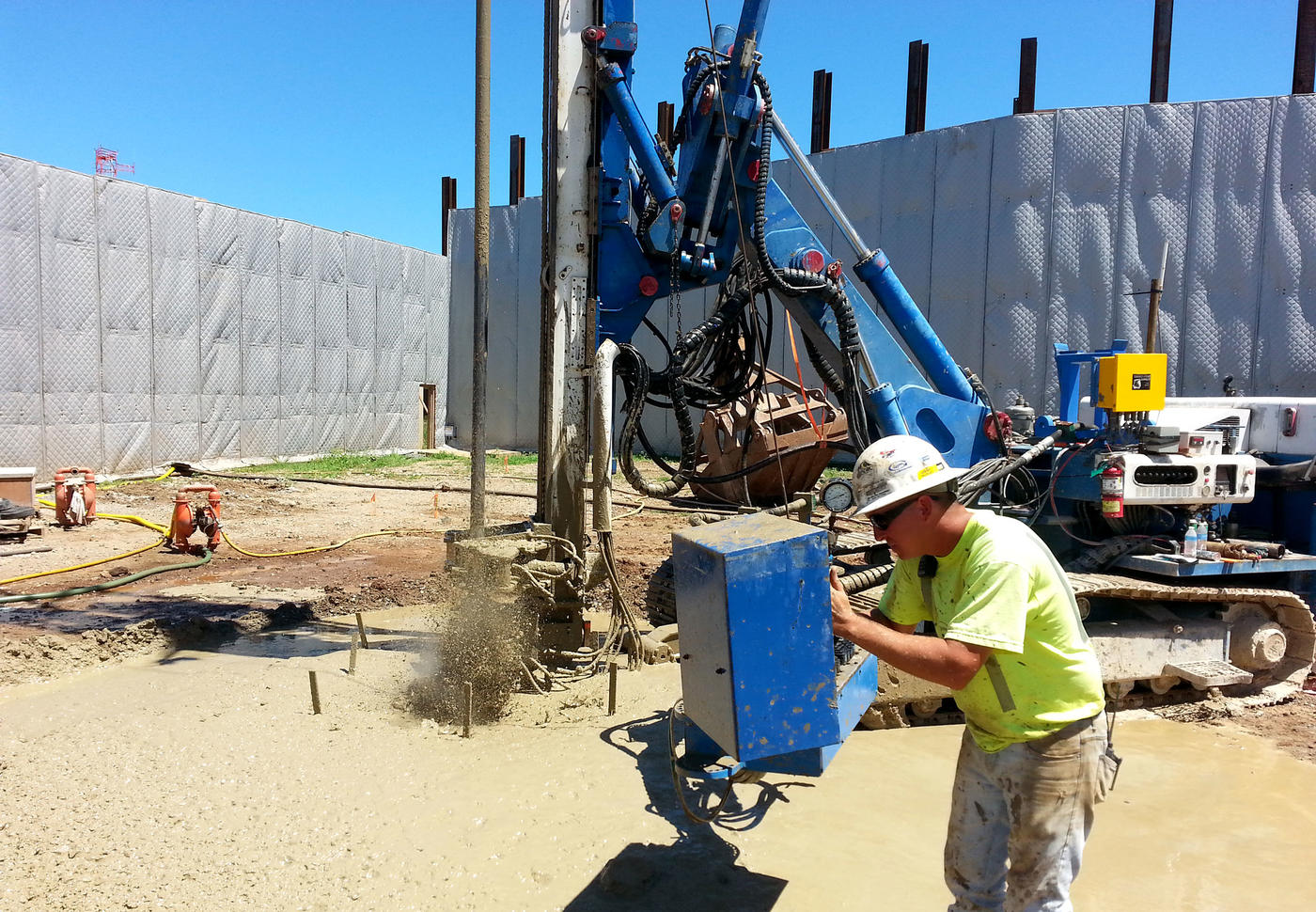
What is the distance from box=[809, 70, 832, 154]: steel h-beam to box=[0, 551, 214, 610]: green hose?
1426 cm

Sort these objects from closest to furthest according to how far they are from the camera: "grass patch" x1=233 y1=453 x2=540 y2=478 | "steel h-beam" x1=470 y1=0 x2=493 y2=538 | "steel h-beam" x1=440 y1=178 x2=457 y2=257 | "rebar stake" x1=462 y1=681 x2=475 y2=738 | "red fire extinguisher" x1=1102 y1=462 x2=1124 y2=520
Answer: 1. "steel h-beam" x1=470 y1=0 x2=493 y2=538
2. "rebar stake" x1=462 y1=681 x2=475 y2=738
3. "red fire extinguisher" x1=1102 y1=462 x2=1124 y2=520
4. "grass patch" x1=233 y1=453 x2=540 y2=478
5. "steel h-beam" x1=440 y1=178 x2=457 y2=257

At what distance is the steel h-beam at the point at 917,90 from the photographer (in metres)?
17.6

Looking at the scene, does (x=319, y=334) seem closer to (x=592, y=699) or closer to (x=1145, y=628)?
(x=592, y=699)

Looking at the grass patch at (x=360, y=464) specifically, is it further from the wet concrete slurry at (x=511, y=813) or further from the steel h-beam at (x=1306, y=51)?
the steel h-beam at (x=1306, y=51)

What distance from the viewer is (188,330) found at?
53.8ft

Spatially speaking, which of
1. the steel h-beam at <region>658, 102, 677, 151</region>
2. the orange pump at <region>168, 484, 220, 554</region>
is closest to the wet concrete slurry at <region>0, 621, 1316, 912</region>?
the orange pump at <region>168, 484, 220, 554</region>

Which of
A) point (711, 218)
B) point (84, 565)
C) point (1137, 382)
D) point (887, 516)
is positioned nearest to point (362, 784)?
point (887, 516)

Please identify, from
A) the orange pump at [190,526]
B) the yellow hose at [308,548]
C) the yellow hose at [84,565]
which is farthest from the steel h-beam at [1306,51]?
the yellow hose at [84,565]

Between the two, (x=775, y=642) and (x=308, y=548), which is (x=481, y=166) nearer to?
(x=775, y=642)

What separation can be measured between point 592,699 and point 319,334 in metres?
15.6

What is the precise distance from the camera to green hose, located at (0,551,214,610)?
7117 millimetres

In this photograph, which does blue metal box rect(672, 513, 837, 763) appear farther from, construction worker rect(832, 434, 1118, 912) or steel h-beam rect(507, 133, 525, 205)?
steel h-beam rect(507, 133, 525, 205)

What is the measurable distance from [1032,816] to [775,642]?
2.80 ft

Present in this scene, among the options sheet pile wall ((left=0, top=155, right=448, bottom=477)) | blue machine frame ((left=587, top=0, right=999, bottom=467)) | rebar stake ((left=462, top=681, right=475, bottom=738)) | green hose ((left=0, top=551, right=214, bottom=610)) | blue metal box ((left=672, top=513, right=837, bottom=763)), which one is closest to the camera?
blue metal box ((left=672, top=513, right=837, bottom=763))
